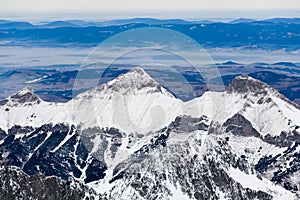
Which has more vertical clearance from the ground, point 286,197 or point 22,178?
point 22,178

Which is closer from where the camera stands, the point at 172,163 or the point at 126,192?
the point at 126,192

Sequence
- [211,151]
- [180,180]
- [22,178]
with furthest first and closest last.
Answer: [211,151] < [180,180] < [22,178]

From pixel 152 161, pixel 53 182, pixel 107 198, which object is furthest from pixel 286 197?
pixel 53 182

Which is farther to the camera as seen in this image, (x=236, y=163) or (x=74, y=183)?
(x=236, y=163)

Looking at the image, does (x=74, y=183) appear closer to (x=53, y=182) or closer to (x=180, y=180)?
(x=53, y=182)

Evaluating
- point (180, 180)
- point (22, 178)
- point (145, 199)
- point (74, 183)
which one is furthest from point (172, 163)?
point (22, 178)

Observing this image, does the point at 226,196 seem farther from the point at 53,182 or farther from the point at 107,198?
the point at 53,182

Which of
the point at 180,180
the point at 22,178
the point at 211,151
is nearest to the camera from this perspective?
the point at 22,178

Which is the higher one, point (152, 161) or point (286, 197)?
point (152, 161)

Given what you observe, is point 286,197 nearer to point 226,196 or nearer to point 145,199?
point 226,196
